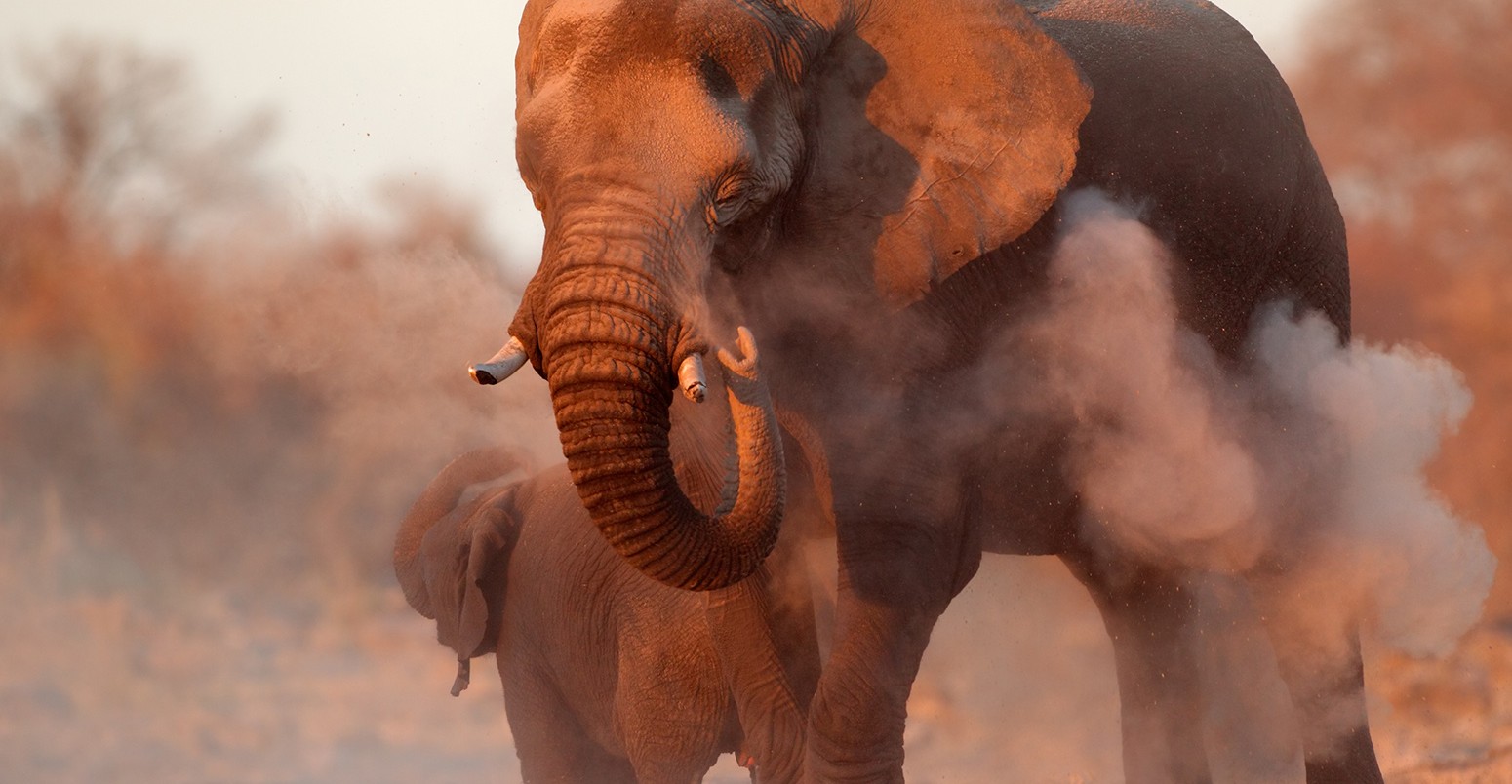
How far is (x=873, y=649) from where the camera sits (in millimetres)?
4551

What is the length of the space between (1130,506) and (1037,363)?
663 millimetres

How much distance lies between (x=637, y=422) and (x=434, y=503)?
10.6 feet

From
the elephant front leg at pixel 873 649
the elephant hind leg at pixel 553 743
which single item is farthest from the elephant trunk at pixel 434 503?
the elephant front leg at pixel 873 649

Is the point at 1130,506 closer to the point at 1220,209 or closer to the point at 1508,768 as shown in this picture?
the point at 1220,209

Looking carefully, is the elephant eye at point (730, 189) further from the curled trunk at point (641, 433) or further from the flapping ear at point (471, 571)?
the flapping ear at point (471, 571)

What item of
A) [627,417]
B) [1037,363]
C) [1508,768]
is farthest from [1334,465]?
[627,417]

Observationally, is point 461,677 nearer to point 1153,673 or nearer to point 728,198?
point 1153,673

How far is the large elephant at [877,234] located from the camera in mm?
3863

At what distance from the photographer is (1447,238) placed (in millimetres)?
9289

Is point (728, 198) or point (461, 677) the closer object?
point (728, 198)

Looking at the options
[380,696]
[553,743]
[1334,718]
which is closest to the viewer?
[1334,718]

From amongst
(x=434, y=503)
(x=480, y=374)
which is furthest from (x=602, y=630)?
(x=480, y=374)

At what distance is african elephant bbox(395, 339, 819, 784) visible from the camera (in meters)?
4.95

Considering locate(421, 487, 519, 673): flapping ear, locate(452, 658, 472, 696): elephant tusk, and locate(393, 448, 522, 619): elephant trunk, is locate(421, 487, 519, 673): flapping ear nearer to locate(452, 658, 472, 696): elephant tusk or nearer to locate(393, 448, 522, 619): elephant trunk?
locate(452, 658, 472, 696): elephant tusk
